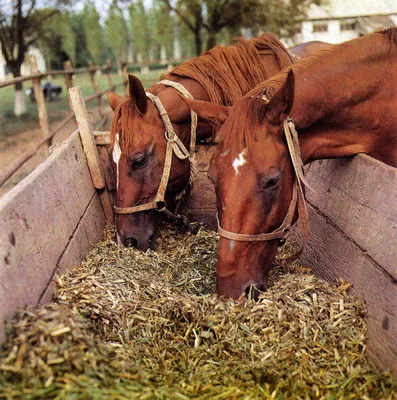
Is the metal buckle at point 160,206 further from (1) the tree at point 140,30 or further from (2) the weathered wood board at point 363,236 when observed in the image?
(1) the tree at point 140,30

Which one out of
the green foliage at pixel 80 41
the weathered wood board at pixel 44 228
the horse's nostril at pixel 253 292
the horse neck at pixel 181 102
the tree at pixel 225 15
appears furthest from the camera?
the green foliage at pixel 80 41

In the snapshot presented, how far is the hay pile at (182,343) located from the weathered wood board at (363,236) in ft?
0.34

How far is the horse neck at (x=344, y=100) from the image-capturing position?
2.52 m

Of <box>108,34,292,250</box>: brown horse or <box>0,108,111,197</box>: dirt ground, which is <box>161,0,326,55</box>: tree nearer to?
<box>0,108,111,197</box>: dirt ground

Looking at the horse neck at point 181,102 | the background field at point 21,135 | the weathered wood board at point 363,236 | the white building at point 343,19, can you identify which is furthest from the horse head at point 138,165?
the white building at point 343,19

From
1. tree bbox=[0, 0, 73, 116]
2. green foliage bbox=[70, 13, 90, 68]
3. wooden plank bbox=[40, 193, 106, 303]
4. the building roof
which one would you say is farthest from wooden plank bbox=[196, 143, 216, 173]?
green foliage bbox=[70, 13, 90, 68]

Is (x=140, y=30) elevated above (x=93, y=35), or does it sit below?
above

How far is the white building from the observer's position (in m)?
31.6

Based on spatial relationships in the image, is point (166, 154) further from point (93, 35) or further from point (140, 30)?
point (140, 30)

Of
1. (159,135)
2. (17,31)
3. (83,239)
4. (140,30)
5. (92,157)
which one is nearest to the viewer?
(83,239)

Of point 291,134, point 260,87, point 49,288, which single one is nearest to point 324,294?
point 291,134

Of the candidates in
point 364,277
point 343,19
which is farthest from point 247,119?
point 343,19

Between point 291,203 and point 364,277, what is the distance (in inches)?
19.5

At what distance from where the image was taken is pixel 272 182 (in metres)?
2.30
